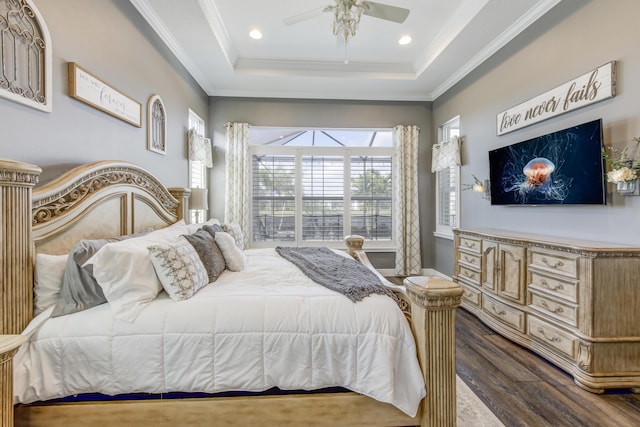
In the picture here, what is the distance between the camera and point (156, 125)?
3021mm

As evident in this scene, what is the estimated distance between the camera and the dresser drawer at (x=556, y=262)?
6.93ft

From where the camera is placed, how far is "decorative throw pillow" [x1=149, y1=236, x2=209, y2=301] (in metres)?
1.60

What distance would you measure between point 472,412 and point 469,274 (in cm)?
180

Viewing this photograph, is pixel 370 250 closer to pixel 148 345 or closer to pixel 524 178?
pixel 524 178

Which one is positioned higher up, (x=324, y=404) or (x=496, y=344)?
(x=324, y=404)

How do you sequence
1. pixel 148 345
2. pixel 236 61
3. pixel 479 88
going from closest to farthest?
pixel 148 345, pixel 479 88, pixel 236 61

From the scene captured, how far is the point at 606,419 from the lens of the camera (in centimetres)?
174

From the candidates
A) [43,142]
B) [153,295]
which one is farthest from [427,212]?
[43,142]

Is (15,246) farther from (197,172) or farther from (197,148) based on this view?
(197,172)

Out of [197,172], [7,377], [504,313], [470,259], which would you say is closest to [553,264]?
[504,313]

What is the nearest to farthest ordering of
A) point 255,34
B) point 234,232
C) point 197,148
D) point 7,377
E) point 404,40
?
point 7,377 < point 234,232 < point 255,34 < point 404,40 < point 197,148

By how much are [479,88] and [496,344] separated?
9.88 ft

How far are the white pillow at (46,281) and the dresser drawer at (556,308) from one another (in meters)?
3.18

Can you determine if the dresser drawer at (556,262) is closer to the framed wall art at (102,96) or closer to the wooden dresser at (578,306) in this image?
the wooden dresser at (578,306)
